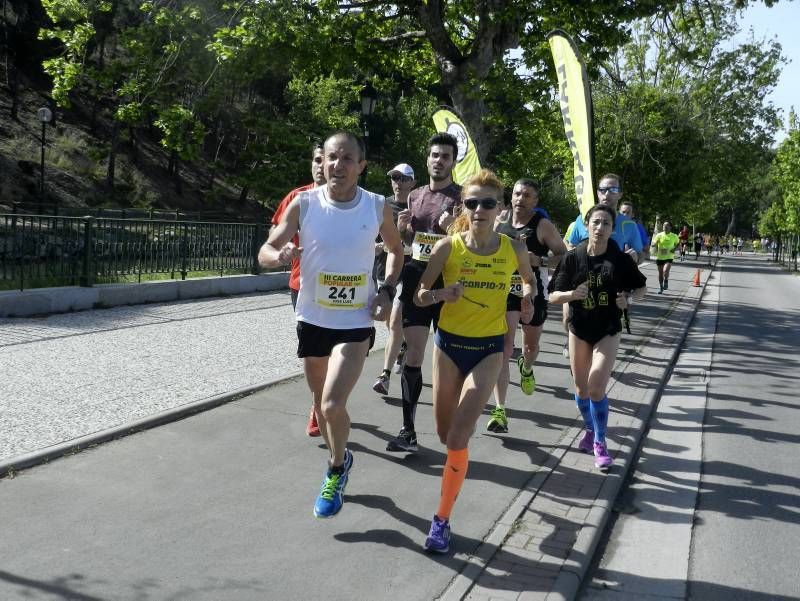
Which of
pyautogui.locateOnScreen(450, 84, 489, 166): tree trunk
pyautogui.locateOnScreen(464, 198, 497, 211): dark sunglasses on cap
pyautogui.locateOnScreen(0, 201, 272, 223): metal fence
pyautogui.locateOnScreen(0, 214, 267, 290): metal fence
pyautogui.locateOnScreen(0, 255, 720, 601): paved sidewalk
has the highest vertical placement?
pyautogui.locateOnScreen(450, 84, 489, 166): tree trunk

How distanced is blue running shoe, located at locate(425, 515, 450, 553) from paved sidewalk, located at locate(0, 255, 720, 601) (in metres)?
0.06

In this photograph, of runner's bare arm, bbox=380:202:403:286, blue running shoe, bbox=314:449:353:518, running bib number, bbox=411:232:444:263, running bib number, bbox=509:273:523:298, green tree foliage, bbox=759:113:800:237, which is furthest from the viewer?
green tree foliage, bbox=759:113:800:237

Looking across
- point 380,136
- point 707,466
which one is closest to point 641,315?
point 707,466

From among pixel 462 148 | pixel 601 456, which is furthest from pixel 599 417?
pixel 462 148

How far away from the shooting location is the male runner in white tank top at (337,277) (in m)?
4.48

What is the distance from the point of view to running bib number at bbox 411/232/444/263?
6.32 m

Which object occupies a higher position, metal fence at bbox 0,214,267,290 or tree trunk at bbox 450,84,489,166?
tree trunk at bbox 450,84,489,166

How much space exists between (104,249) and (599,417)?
8.64 m

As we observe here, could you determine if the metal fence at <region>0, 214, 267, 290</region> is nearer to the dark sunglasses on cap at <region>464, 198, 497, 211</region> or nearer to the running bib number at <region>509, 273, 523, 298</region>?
the running bib number at <region>509, 273, 523, 298</region>

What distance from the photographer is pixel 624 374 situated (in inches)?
384

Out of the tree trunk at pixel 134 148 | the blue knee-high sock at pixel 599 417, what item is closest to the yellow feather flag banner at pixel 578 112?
the blue knee-high sock at pixel 599 417

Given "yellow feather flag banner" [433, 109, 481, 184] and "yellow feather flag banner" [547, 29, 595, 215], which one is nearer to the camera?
"yellow feather flag banner" [547, 29, 595, 215]

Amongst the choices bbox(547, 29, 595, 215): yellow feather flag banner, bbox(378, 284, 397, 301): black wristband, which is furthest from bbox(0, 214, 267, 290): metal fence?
bbox(378, 284, 397, 301): black wristband

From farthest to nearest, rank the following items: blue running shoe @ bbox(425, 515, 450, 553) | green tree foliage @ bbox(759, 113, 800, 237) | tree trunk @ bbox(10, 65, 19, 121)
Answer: green tree foliage @ bbox(759, 113, 800, 237) → tree trunk @ bbox(10, 65, 19, 121) → blue running shoe @ bbox(425, 515, 450, 553)
